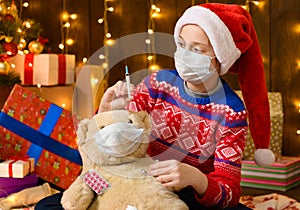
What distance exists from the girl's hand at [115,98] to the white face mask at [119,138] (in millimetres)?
80

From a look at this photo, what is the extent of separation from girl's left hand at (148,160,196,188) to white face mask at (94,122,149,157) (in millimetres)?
60

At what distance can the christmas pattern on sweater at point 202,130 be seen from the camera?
0.90m

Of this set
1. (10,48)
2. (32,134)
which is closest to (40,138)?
(32,134)

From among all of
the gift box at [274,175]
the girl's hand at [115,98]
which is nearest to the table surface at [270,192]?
the gift box at [274,175]

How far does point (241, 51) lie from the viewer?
96 cm

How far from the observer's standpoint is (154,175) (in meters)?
0.82

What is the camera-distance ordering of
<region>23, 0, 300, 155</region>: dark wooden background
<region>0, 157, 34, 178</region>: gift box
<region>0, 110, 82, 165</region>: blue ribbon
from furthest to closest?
1. <region>23, 0, 300, 155</region>: dark wooden background
2. <region>0, 110, 82, 165</region>: blue ribbon
3. <region>0, 157, 34, 178</region>: gift box

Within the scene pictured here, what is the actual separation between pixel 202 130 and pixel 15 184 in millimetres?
848

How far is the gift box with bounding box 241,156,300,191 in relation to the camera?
186cm

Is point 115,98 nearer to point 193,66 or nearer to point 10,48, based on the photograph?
point 193,66

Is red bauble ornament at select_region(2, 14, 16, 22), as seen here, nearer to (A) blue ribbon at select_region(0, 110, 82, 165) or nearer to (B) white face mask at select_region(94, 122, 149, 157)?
(A) blue ribbon at select_region(0, 110, 82, 165)

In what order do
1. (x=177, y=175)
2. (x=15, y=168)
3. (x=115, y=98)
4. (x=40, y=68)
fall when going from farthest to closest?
(x=40, y=68) < (x=15, y=168) < (x=115, y=98) < (x=177, y=175)

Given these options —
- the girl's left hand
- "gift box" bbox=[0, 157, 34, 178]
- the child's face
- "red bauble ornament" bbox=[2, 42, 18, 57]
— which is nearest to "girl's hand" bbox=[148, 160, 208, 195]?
the girl's left hand

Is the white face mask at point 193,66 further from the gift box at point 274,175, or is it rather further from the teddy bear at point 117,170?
the gift box at point 274,175
